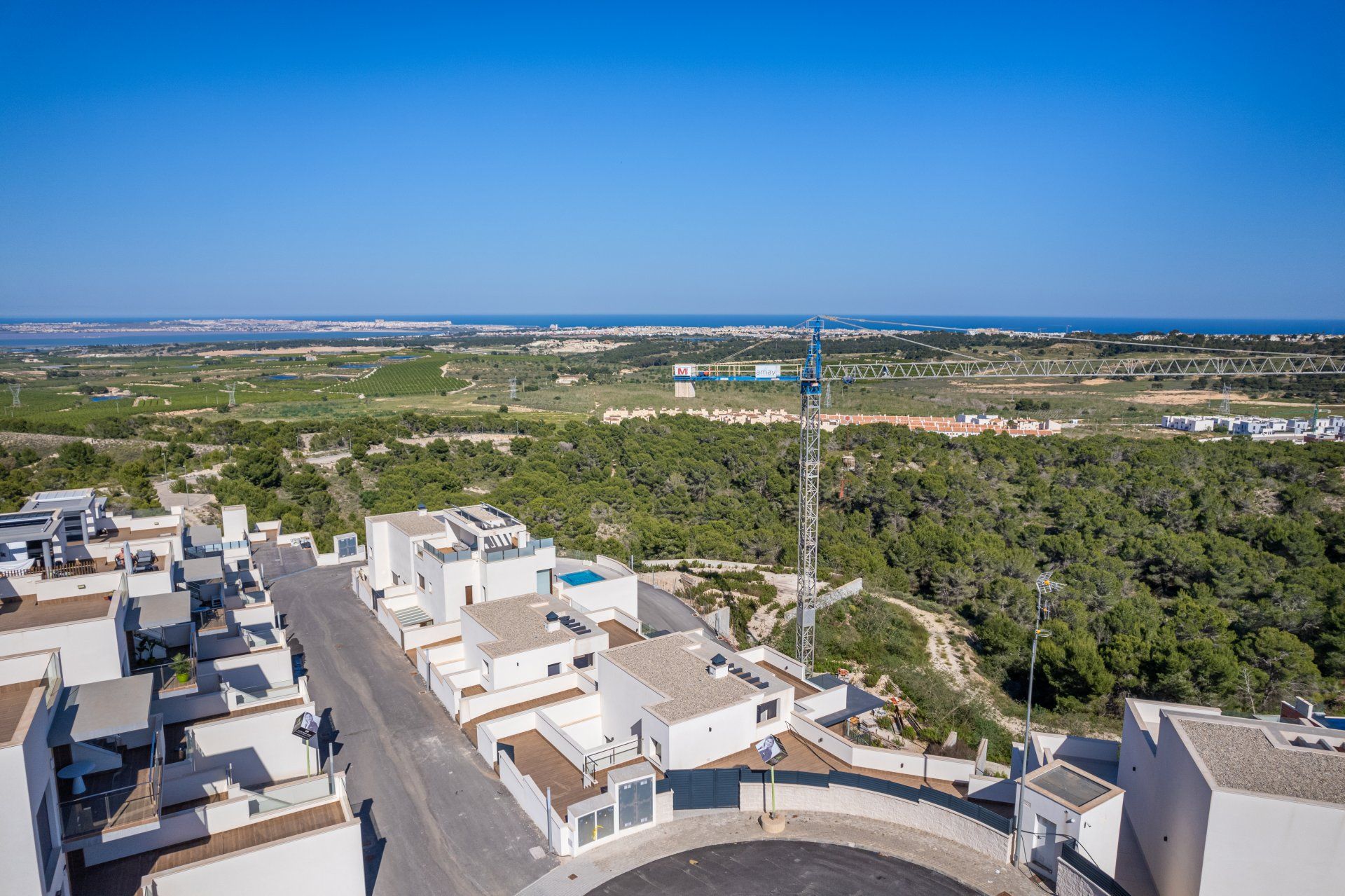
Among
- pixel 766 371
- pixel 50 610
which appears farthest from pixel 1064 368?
pixel 50 610

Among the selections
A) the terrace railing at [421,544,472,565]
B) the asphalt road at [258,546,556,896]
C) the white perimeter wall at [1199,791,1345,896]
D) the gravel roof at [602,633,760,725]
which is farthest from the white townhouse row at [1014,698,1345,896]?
the terrace railing at [421,544,472,565]

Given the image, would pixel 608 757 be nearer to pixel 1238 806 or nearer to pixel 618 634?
pixel 618 634

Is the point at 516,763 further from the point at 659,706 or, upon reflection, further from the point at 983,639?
the point at 983,639

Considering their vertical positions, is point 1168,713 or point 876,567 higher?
point 1168,713

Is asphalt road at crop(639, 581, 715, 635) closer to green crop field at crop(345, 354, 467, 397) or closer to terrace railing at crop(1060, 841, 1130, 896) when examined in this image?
terrace railing at crop(1060, 841, 1130, 896)

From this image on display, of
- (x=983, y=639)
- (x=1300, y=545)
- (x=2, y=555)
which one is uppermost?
(x=2, y=555)

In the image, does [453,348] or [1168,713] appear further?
[453,348]

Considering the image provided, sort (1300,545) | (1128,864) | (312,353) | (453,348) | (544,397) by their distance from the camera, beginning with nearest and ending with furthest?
(1128,864) → (1300,545) → (544,397) → (312,353) → (453,348)

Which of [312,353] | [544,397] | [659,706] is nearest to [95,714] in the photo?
[659,706]
